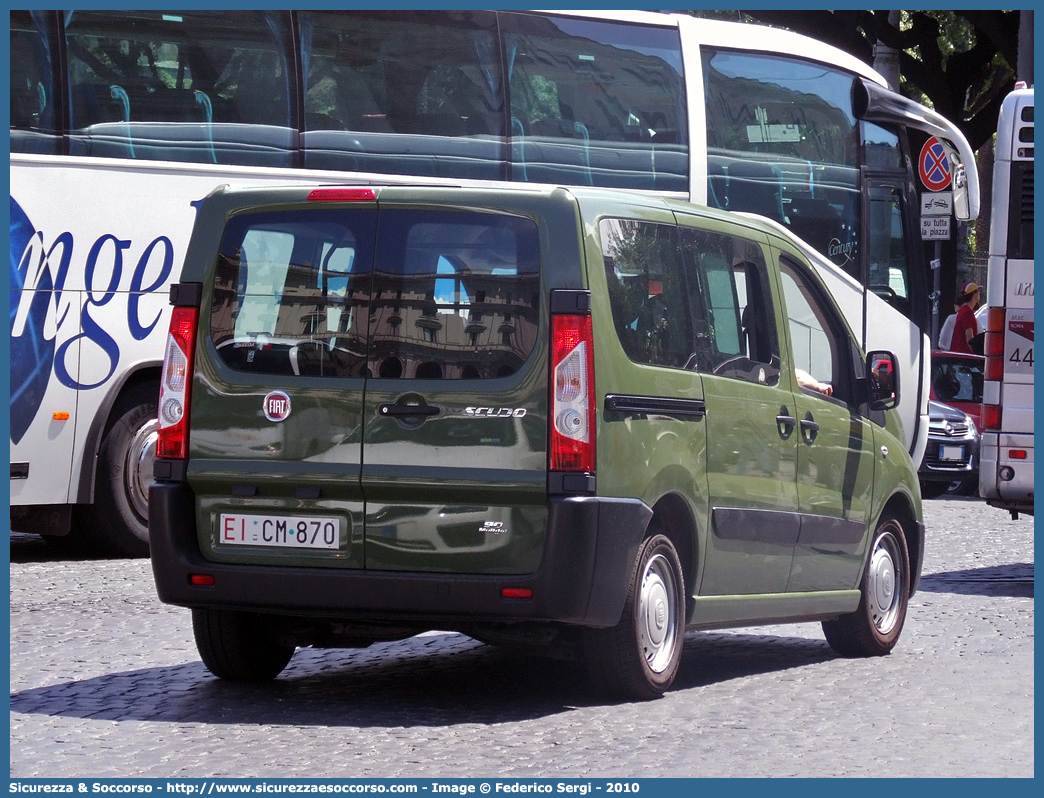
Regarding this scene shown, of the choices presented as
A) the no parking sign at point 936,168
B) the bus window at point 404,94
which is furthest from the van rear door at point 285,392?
the no parking sign at point 936,168

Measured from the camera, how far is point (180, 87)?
12.9 meters

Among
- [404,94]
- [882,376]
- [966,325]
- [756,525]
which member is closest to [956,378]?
[966,325]

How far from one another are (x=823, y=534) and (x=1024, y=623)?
2.33 m

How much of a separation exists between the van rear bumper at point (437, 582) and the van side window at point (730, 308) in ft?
3.11

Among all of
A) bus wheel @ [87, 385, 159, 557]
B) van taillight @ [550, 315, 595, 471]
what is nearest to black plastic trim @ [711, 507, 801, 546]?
van taillight @ [550, 315, 595, 471]

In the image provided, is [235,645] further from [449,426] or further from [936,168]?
[936,168]

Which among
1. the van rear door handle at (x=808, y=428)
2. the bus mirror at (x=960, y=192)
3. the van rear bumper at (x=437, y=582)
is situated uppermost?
the bus mirror at (x=960, y=192)

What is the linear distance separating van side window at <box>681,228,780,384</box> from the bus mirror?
29.0ft

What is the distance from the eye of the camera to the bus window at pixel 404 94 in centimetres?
1341

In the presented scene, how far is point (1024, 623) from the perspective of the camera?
33.8 ft

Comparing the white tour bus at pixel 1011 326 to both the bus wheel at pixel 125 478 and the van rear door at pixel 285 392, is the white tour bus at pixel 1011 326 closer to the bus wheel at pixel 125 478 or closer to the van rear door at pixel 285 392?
the bus wheel at pixel 125 478

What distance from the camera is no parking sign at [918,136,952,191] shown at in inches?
652

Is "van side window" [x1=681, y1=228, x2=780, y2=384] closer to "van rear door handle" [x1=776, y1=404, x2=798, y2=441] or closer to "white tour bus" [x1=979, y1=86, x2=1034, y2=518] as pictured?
"van rear door handle" [x1=776, y1=404, x2=798, y2=441]

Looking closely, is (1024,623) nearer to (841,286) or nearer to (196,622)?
(196,622)
